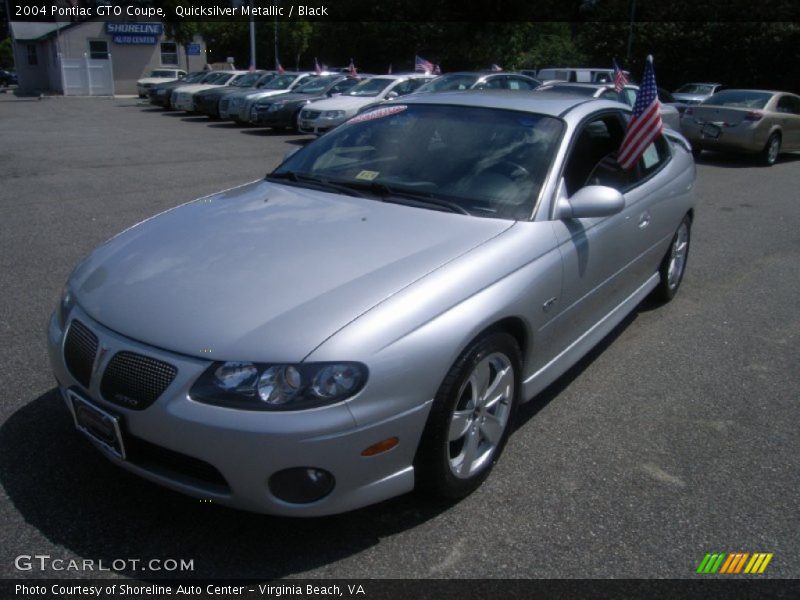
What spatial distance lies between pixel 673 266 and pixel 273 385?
4018 millimetres

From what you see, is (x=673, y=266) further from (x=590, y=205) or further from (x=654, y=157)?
(x=590, y=205)

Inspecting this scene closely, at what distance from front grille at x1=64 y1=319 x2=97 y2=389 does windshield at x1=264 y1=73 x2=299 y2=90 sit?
19.1 meters

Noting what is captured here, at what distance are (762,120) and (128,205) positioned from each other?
38.0 ft

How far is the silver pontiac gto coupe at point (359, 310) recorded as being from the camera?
→ 96.3 inches

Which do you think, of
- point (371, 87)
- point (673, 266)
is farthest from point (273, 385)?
point (371, 87)

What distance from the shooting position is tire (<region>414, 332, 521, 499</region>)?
108 inches

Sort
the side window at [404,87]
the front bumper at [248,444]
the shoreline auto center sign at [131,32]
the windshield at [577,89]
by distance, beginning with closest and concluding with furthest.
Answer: the front bumper at [248,444] → the windshield at [577,89] → the side window at [404,87] → the shoreline auto center sign at [131,32]

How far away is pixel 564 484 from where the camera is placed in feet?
10.5

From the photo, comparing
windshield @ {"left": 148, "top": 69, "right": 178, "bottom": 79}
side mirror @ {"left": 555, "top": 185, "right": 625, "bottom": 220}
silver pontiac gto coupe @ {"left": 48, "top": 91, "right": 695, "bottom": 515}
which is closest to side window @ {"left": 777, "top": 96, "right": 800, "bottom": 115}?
silver pontiac gto coupe @ {"left": 48, "top": 91, "right": 695, "bottom": 515}

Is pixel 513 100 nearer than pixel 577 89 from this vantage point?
Yes

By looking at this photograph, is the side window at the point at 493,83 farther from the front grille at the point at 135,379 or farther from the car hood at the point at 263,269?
the front grille at the point at 135,379

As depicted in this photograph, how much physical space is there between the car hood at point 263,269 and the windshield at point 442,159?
0.57 ft

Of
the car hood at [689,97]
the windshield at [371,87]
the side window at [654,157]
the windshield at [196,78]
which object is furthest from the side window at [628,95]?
the windshield at [196,78]

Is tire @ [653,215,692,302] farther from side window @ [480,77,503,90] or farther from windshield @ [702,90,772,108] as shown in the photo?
side window @ [480,77,503,90]
